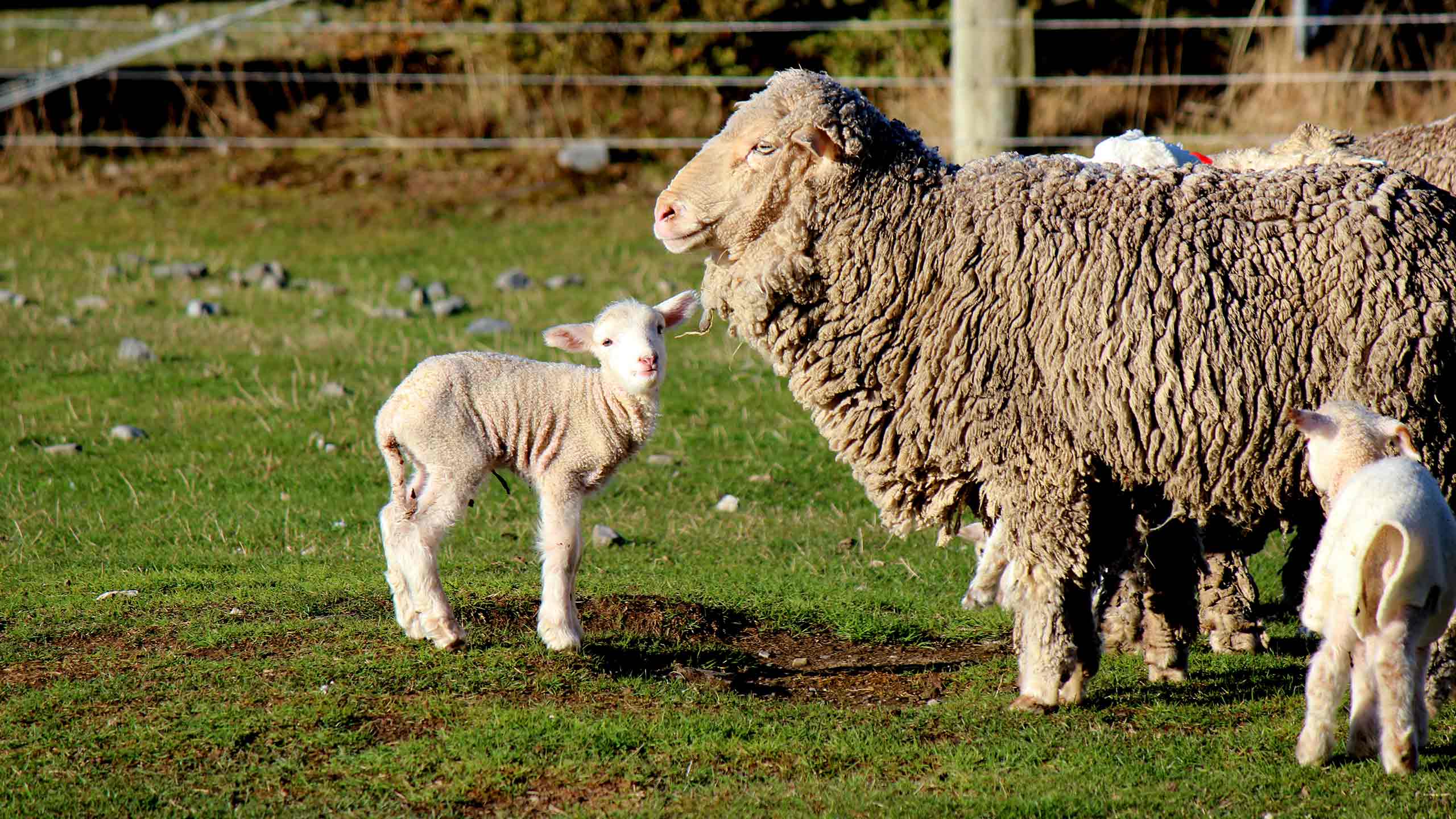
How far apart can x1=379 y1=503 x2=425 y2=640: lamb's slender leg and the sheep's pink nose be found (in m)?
1.45

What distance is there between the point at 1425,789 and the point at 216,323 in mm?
9727

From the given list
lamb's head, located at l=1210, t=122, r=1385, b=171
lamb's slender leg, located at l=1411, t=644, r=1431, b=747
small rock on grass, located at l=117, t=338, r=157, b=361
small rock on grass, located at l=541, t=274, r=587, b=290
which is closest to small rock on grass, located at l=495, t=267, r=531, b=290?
small rock on grass, located at l=541, t=274, r=587, b=290

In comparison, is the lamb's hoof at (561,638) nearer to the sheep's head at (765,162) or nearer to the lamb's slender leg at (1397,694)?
the sheep's head at (765,162)

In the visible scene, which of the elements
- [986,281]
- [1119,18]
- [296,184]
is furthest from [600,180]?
[986,281]

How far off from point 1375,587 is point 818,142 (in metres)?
2.23

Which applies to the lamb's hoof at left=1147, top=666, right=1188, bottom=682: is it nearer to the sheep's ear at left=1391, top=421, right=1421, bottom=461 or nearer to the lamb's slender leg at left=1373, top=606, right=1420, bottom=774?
the lamb's slender leg at left=1373, top=606, right=1420, bottom=774

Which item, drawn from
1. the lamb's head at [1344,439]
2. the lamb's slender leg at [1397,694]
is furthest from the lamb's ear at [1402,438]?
the lamb's slender leg at [1397,694]

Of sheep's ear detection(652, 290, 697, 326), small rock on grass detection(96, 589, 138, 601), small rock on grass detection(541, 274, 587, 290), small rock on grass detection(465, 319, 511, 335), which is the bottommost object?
small rock on grass detection(541, 274, 587, 290)

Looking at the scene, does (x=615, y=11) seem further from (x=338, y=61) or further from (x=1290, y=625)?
(x=1290, y=625)

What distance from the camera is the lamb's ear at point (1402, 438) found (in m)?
4.79

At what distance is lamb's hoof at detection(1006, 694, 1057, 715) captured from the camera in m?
5.40

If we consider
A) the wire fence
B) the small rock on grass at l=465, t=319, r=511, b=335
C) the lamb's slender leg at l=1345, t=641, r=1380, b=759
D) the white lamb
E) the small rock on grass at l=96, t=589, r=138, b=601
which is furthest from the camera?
the wire fence

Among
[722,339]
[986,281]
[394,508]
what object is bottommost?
[722,339]

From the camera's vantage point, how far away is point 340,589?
678 centimetres
